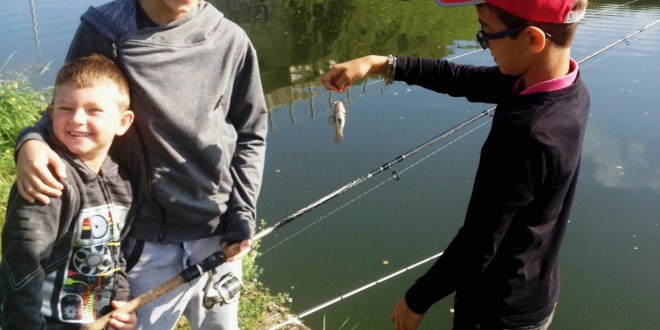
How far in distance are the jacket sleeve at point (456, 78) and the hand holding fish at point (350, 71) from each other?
66 millimetres

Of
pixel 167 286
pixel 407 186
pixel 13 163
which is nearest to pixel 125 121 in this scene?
pixel 167 286

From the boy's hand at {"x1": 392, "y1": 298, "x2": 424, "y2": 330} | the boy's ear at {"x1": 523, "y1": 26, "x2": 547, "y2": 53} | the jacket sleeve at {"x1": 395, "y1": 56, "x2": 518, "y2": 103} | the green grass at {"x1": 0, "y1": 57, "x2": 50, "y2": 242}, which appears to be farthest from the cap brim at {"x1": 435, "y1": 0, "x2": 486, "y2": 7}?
the green grass at {"x1": 0, "y1": 57, "x2": 50, "y2": 242}

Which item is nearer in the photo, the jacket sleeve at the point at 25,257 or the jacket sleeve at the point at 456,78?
the jacket sleeve at the point at 25,257

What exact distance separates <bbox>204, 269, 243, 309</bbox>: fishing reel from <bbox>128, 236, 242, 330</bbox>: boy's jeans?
0.06 ft

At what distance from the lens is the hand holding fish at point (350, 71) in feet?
6.57

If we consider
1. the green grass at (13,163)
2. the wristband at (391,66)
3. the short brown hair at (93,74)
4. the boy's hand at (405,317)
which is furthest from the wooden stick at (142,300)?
the green grass at (13,163)

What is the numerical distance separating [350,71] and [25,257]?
1.09m

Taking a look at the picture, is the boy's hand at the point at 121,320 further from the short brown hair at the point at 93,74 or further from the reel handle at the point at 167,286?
the short brown hair at the point at 93,74

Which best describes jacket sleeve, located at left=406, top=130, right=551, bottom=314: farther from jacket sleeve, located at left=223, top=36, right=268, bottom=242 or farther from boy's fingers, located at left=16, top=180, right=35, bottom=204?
boy's fingers, located at left=16, top=180, right=35, bottom=204

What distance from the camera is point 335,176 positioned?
18.4ft

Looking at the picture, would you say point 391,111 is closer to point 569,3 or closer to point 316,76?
point 316,76

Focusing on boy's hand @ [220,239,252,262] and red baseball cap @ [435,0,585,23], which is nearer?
red baseball cap @ [435,0,585,23]

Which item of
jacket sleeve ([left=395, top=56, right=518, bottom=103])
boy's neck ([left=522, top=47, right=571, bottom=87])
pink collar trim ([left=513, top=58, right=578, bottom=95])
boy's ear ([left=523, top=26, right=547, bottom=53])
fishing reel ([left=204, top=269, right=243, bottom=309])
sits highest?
boy's ear ([left=523, top=26, right=547, bottom=53])

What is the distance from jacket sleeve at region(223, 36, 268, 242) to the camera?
1783 mm
